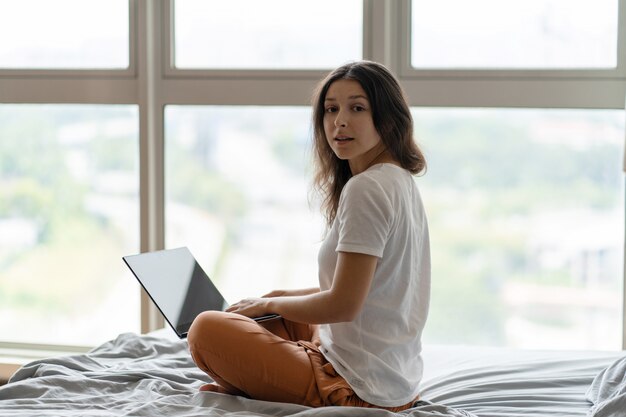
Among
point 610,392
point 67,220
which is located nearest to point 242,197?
point 67,220

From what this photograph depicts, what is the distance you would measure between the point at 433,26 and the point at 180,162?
1082 millimetres

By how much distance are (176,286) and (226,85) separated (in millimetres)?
1290

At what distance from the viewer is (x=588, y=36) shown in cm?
295

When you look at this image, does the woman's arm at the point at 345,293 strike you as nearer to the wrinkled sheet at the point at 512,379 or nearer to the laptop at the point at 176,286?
the laptop at the point at 176,286

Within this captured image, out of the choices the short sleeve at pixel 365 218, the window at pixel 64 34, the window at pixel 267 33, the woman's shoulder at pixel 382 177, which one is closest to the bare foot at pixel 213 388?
the short sleeve at pixel 365 218

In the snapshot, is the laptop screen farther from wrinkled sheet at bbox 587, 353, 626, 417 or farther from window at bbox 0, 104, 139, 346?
window at bbox 0, 104, 139, 346

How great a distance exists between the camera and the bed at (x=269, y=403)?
1.78 m

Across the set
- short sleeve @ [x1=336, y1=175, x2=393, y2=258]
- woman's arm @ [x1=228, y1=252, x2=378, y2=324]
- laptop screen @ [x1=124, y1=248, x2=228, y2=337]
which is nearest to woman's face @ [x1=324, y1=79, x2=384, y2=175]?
short sleeve @ [x1=336, y1=175, x2=393, y2=258]

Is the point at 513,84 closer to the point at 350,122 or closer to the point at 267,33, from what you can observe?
the point at 267,33

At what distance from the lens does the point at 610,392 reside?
6.26 feet

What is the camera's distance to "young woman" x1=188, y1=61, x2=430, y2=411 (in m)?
1.73

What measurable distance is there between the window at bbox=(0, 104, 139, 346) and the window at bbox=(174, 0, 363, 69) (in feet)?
1.26

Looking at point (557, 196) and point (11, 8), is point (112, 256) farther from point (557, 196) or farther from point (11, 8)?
point (557, 196)

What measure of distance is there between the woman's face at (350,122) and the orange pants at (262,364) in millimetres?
430
